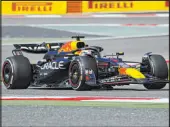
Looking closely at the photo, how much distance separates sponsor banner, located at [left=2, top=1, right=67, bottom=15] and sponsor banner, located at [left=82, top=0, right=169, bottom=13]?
50.7 inches

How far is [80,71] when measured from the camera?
40.3 feet

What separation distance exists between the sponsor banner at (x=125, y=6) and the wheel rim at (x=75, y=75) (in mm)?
20835

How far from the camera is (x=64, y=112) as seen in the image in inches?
336

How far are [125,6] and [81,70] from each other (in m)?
21.4

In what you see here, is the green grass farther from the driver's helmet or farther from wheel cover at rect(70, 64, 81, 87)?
the driver's helmet

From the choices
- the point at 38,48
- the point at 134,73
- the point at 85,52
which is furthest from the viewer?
the point at 38,48

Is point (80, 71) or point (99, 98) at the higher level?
point (80, 71)

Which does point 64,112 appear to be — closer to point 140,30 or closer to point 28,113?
point 28,113

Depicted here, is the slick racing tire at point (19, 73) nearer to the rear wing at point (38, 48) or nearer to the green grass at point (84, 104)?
the rear wing at point (38, 48)

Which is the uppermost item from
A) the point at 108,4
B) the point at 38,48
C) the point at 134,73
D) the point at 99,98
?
the point at 108,4

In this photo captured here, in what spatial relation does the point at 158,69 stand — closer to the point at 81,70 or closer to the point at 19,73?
the point at 81,70

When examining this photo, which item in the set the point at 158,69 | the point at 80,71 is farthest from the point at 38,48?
the point at 158,69

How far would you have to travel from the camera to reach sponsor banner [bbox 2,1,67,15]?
32844mm

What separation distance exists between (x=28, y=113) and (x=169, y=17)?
21529 mm
